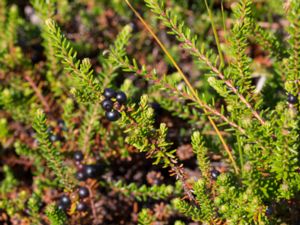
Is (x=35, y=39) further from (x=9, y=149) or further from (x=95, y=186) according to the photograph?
(x=95, y=186)

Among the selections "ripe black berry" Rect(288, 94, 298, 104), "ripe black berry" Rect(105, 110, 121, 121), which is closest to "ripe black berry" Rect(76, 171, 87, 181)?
"ripe black berry" Rect(105, 110, 121, 121)

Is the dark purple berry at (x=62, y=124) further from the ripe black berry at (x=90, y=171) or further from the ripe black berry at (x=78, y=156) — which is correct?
the ripe black berry at (x=90, y=171)

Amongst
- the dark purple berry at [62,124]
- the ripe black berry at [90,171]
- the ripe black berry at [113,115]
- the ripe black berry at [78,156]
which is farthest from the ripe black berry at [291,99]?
the dark purple berry at [62,124]

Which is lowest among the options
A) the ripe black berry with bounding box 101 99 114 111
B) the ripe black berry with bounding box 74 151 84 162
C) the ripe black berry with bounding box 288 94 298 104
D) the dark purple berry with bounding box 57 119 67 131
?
the ripe black berry with bounding box 288 94 298 104

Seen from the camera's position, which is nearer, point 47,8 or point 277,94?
point 277,94

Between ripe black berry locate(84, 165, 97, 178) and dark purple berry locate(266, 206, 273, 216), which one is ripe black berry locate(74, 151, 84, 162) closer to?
ripe black berry locate(84, 165, 97, 178)

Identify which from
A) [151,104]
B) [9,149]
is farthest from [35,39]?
[151,104]

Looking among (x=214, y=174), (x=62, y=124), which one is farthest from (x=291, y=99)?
(x=62, y=124)

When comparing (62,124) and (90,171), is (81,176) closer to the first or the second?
(90,171)

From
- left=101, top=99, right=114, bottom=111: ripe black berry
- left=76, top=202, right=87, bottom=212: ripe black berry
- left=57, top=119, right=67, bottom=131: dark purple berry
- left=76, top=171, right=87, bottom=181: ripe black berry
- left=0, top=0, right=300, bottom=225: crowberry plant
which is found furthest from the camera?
left=57, top=119, right=67, bottom=131: dark purple berry
